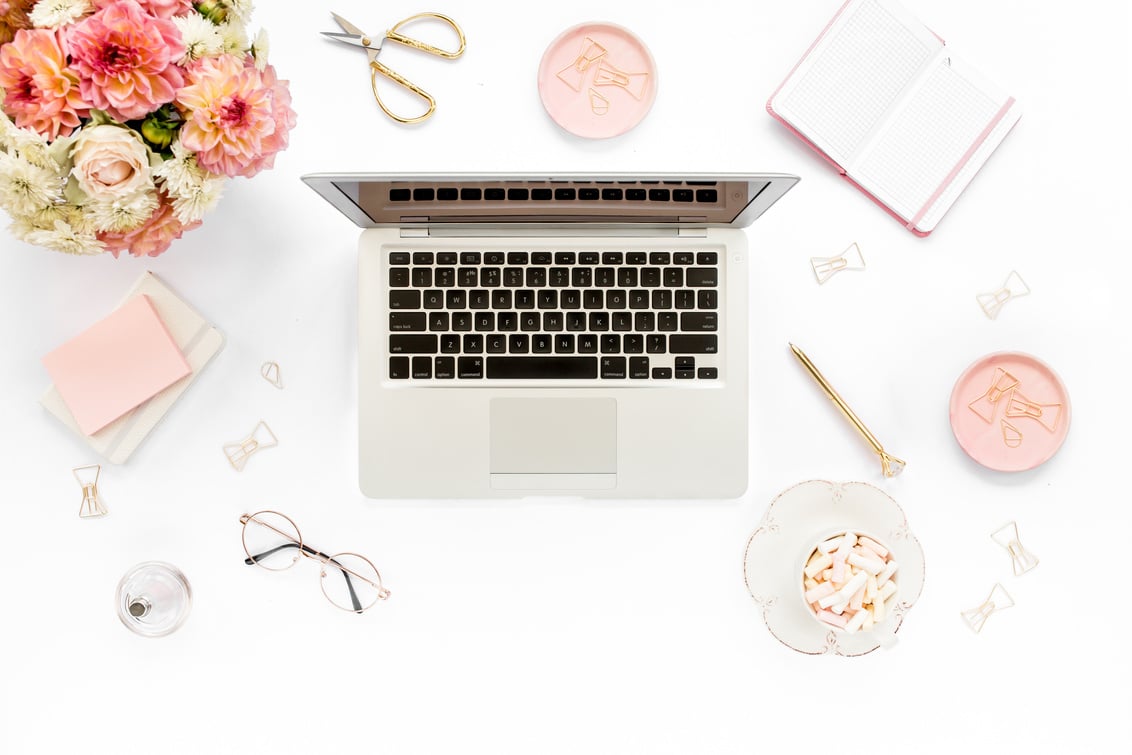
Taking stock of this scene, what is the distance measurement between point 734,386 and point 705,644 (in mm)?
363

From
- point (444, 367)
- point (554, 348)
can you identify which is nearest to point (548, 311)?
point (554, 348)

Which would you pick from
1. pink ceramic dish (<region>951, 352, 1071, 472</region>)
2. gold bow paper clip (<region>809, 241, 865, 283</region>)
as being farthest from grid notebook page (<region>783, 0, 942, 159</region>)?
pink ceramic dish (<region>951, 352, 1071, 472</region>)

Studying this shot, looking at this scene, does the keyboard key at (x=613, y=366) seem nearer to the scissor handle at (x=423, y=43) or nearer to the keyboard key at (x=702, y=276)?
the keyboard key at (x=702, y=276)

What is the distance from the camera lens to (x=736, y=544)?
105cm

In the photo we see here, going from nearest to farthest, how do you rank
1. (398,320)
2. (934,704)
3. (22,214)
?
(22,214)
(398,320)
(934,704)

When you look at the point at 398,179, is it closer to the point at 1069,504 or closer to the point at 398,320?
the point at 398,320

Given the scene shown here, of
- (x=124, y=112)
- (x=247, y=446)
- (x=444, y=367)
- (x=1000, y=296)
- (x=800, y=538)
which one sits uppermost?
(x=124, y=112)

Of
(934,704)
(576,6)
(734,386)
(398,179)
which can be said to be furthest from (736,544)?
(576,6)

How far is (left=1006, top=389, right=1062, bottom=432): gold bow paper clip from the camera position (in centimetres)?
104

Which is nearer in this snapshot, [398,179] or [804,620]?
[398,179]

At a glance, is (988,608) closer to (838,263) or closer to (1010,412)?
(1010,412)

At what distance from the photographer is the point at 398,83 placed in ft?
3.37

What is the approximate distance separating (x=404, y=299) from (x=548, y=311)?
179mm

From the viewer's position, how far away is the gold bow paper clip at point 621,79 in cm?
103
